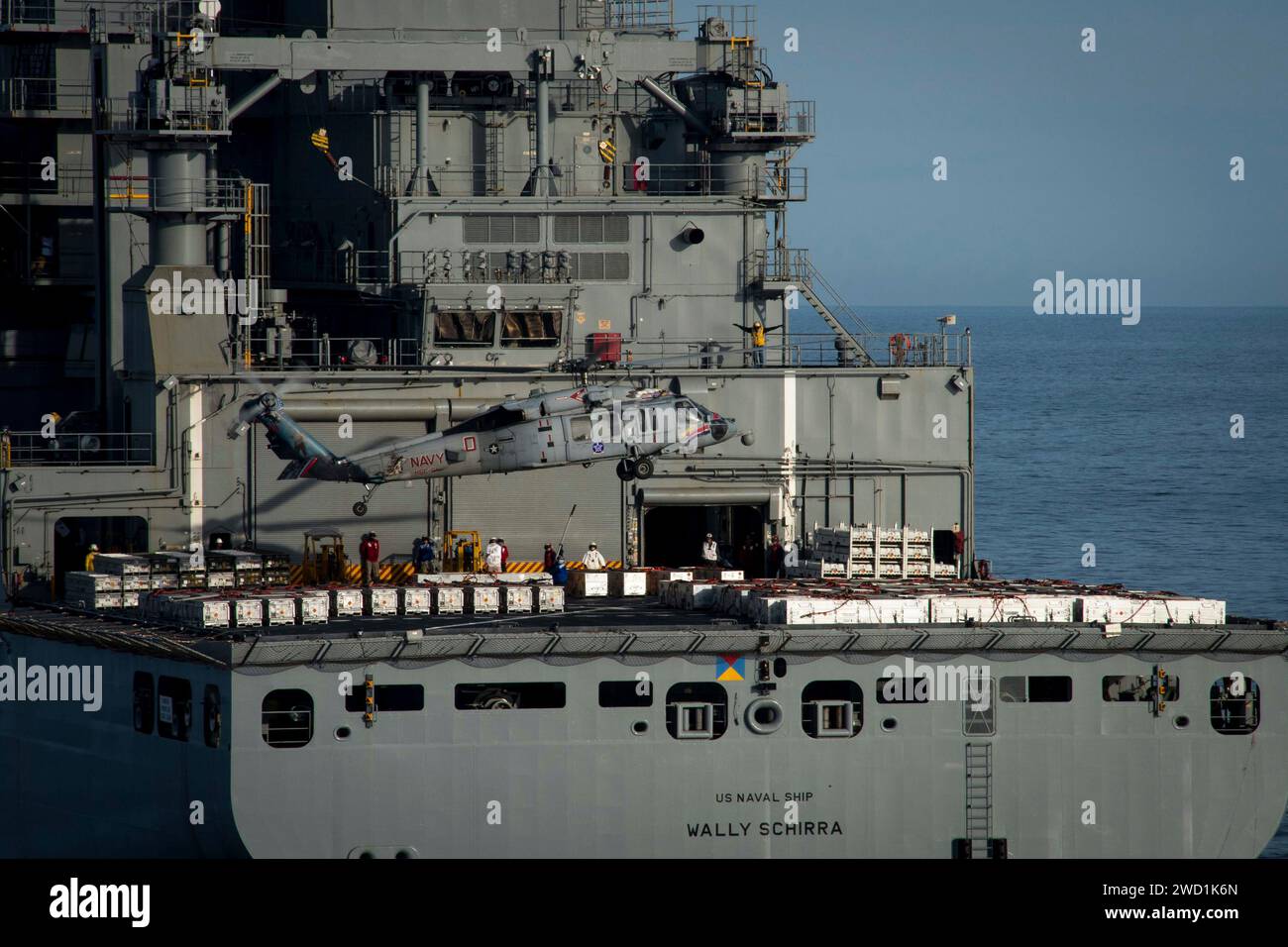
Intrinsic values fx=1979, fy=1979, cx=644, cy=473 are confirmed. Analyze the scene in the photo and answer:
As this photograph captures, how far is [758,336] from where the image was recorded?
133 ft

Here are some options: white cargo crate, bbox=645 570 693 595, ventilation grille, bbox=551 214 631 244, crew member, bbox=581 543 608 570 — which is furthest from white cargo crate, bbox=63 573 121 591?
→ ventilation grille, bbox=551 214 631 244

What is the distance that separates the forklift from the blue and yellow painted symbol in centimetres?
930

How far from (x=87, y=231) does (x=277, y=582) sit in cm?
1342

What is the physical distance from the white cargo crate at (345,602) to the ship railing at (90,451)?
6.36 m

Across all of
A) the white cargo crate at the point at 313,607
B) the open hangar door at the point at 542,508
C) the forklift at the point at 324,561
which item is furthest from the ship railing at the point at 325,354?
the white cargo crate at the point at 313,607

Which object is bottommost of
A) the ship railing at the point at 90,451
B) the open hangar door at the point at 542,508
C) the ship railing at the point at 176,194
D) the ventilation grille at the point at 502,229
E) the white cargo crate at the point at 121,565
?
the white cargo crate at the point at 121,565

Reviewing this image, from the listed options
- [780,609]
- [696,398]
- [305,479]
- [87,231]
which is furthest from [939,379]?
[87,231]

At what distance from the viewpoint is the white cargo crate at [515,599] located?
33.4 meters

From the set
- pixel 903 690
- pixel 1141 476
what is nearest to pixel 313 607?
pixel 903 690

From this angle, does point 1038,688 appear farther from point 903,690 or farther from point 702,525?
point 702,525

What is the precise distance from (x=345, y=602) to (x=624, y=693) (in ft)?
17.9

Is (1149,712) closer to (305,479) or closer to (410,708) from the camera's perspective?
(410,708)

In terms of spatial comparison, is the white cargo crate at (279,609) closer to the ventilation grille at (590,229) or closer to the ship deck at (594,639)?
the ship deck at (594,639)

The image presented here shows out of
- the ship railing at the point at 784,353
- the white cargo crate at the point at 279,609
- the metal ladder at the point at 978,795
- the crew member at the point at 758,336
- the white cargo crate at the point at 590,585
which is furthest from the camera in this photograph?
the crew member at the point at 758,336
